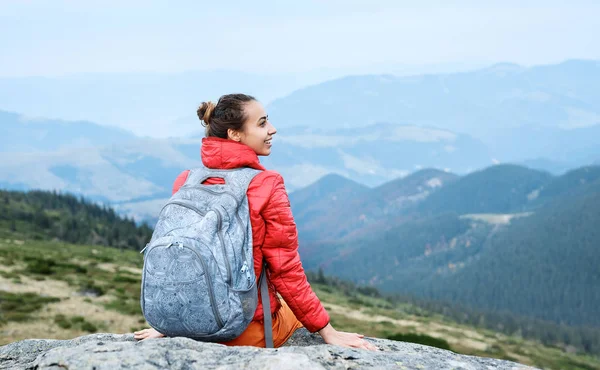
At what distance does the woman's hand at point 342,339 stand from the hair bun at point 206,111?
316 cm

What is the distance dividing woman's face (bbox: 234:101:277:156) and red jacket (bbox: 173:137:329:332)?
16 cm

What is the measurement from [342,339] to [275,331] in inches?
35.6

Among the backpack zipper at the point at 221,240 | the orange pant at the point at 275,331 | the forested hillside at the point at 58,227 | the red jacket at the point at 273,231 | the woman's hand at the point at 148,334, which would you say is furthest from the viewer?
the forested hillside at the point at 58,227

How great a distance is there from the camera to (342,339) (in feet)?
21.9

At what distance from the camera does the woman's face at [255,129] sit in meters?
6.50

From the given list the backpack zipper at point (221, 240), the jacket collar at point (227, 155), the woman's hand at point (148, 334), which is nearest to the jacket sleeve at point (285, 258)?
the jacket collar at point (227, 155)

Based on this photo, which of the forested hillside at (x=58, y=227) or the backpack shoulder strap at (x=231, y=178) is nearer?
the backpack shoulder strap at (x=231, y=178)

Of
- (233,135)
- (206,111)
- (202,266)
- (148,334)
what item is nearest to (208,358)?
(202,266)

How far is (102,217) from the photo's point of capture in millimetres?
139000

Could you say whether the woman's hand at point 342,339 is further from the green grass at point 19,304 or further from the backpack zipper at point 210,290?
the green grass at point 19,304

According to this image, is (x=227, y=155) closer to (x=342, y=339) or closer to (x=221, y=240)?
(x=221, y=240)

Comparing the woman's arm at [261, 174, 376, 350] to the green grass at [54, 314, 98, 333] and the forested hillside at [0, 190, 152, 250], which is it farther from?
the forested hillside at [0, 190, 152, 250]

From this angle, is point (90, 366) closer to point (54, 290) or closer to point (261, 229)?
point (261, 229)

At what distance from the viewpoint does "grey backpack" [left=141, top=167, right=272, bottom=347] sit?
5441 millimetres
